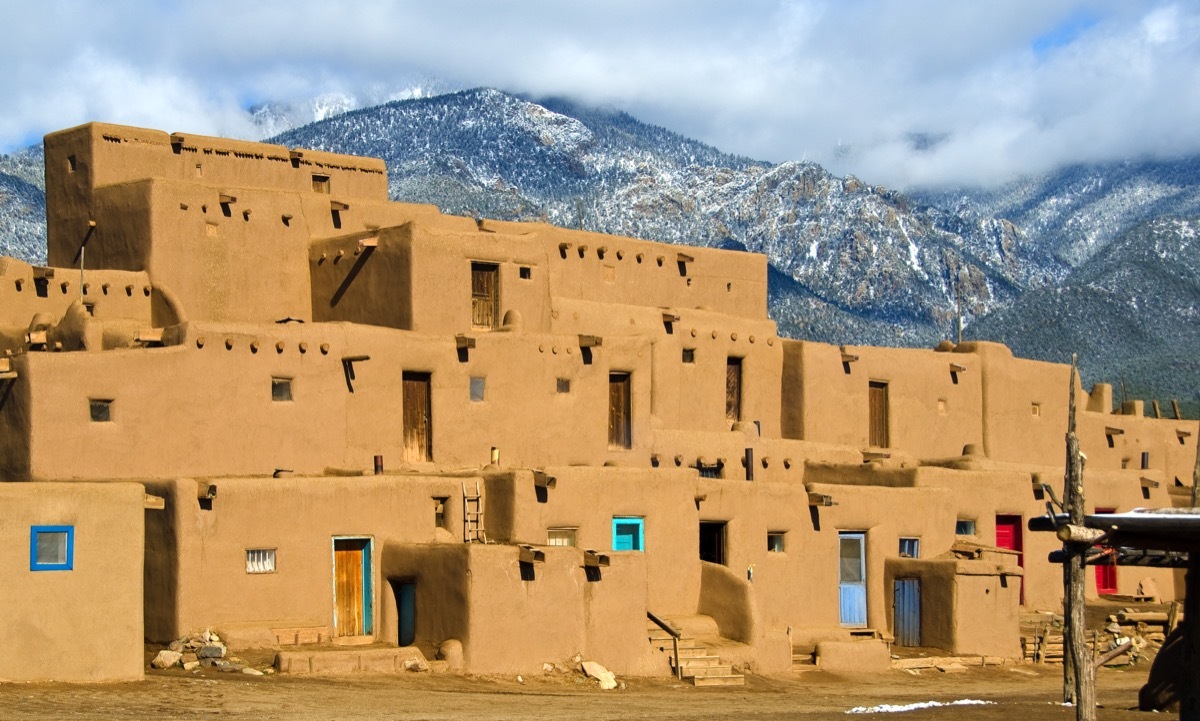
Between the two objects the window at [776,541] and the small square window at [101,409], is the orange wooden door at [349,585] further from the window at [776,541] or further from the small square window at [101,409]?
the window at [776,541]

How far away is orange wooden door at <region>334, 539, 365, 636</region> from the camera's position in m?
29.3

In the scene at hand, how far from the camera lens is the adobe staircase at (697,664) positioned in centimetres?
3002

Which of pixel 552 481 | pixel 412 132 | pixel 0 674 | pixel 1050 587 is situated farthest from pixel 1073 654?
pixel 412 132

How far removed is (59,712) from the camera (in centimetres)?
2230

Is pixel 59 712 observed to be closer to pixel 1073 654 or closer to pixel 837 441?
pixel 1073 654

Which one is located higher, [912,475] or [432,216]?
[432,216]

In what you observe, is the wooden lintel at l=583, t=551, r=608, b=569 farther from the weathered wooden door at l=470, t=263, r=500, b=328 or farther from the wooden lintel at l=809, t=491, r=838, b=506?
the weathered wooden door at l=470, t=263, r=500, b=328

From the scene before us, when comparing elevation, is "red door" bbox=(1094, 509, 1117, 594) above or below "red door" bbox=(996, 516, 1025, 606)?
below

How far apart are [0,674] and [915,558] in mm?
17557

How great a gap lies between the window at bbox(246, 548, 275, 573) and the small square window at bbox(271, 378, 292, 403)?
3.38 metres

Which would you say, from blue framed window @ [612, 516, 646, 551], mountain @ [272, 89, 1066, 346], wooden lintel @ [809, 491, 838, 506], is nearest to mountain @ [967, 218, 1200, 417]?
mountain @ [272, 89, 1066, 346]

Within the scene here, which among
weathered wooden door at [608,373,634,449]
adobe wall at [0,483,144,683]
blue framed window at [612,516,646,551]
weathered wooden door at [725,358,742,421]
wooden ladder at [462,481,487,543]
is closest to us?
adobe wall at [0,483,144,683]

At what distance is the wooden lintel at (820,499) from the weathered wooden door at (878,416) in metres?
8.08

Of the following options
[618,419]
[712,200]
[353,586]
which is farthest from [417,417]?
[712,200]
